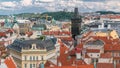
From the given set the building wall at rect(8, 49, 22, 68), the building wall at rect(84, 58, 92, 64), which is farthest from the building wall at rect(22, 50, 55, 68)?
the building wall at rect(84, 58, 92, 64)

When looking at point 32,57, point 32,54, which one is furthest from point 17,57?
point 32,57

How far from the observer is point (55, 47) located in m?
85.0

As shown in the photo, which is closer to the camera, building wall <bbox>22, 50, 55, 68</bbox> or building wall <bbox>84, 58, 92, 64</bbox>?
building wall <bbox>84, 58, 92, 64</bbox>

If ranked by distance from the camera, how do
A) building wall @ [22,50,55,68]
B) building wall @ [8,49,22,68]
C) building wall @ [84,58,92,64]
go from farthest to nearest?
building wall @ [8,49,22,68] → building wall @ [22,50,55,68] → building wall @ [84,58,92,64]

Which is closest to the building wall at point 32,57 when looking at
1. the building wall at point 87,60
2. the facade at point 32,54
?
the facade at point 32,54

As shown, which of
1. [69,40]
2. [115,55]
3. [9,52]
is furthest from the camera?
[69,40]

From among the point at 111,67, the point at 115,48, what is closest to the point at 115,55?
the point at 115,48

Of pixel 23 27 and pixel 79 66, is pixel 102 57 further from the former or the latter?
pixel 23 27

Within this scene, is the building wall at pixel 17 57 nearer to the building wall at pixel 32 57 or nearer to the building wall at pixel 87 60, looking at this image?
the building wall at pixel 32 57

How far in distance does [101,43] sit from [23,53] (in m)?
16.6

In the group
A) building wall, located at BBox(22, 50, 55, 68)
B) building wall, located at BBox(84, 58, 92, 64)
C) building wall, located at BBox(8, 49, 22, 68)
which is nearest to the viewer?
building wall, located at BBox(84, 58, 92, 64)

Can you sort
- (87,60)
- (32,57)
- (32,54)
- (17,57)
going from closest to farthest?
(87,60) < (32,57) < (32,54) < (17,57)

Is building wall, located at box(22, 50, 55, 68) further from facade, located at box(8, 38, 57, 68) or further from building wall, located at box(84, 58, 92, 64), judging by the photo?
building wall, located at box(84, 58, 92, 64)

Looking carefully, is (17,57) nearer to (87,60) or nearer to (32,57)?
(32,57)
